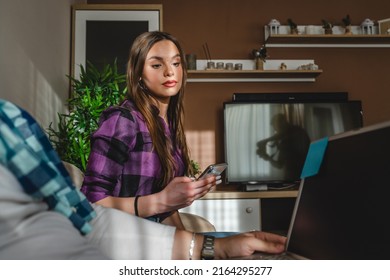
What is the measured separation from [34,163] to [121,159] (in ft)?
1.78

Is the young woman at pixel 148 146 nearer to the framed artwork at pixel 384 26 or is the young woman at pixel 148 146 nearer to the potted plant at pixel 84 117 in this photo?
the potted plant at pixel 84 117

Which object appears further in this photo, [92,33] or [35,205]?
[92,33]

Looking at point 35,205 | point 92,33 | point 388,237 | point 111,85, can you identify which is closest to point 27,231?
point 35,205

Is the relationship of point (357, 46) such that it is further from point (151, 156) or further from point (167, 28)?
point (151, 156)

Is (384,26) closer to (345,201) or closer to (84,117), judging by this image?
(84,117)

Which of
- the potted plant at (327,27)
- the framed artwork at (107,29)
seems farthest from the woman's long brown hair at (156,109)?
the potted plant at (327,27)

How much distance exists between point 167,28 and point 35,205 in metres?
2.69

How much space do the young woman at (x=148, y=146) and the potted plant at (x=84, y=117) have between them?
81 cm

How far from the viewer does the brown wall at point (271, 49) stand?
285 cm

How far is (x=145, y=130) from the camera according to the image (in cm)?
94

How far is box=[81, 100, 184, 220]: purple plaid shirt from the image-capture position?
0.86 m

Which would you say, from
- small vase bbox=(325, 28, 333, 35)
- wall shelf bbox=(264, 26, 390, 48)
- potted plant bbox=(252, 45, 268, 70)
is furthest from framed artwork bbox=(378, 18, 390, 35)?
potted plant bbox=(252, 45, 268, 70)

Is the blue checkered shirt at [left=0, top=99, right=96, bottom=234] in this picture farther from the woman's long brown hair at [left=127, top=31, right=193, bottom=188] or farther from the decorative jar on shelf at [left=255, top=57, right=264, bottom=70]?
the decorative jar on shelf at [left=255, top=57, right=264, bottom=70]

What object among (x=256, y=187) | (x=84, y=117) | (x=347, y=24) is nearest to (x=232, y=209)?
(x=256, y=187)
